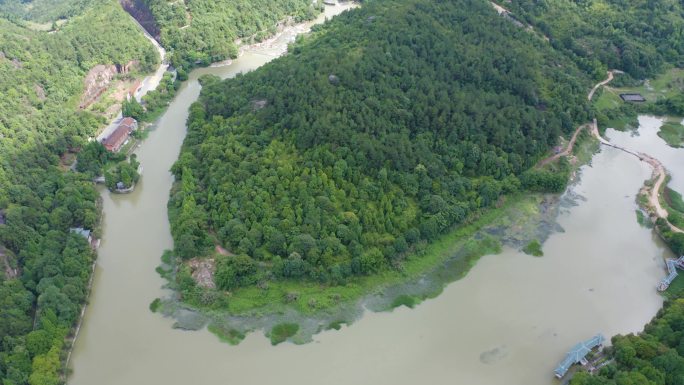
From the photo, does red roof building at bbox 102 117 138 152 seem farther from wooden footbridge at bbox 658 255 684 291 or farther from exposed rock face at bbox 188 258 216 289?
wooden footbridge at bbox 658 255 684 291

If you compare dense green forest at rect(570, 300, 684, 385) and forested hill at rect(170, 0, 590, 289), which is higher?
forested hill at rect(170, 0, 590, 289)

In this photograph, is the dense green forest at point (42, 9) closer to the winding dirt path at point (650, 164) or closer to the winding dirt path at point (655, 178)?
the winding dirt path at point (650, 164)

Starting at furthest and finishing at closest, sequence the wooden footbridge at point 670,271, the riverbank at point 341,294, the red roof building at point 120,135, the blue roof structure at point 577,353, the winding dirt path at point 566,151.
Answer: the red roof building at point 120,135, the winding dirt path at point 566,151, the wooden footbridge at point 670,271, the riverbank at point 341,294, the blue roof structure at point 577,353

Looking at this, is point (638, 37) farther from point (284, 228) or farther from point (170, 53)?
point (170, 53)

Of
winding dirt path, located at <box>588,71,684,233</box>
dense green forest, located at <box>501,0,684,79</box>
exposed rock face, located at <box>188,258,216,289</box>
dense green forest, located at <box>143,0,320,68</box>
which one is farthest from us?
dense green forest, located at <box>143,0,320,68</box>

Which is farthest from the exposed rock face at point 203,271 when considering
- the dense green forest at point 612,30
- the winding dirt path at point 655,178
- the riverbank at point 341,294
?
the dense green forest at point 612,30

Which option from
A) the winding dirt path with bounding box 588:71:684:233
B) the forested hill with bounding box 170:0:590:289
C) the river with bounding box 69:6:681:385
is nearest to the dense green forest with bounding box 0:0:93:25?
the forested hill with bounding box 170:0:590:289

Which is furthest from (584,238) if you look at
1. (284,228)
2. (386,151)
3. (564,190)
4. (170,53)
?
(170,53)
